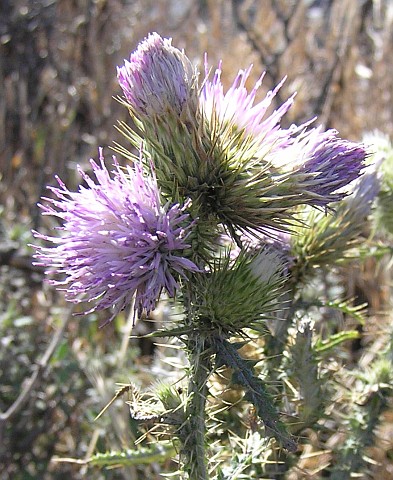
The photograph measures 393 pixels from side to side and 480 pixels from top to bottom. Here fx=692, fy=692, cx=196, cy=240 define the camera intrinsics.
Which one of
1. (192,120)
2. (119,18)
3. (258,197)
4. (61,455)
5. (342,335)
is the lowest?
(61,455)

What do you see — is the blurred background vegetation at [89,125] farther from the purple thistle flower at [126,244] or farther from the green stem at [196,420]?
the purple thistle flower at [126,244]

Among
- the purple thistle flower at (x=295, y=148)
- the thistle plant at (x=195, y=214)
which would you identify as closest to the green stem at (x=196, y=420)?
the thistle plant at (x=195, y=214)

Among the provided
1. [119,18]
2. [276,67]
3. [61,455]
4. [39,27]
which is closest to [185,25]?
[119,18]

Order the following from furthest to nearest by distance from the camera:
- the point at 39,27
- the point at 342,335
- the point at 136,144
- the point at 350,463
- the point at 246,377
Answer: the point at 39,27
the point at 350,463
the point at 342,335
the point at 136,144
the point at 246,377

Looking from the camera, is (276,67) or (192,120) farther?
(276,67)

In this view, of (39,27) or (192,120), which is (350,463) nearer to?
(192,120)

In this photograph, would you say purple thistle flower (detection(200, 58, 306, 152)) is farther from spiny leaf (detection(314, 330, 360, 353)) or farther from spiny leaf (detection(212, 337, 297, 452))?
spiny leaf (detection(314, 330, 360, 353))

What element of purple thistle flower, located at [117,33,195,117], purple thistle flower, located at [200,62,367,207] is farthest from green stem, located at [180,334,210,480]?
purple thistle flower, located at [117,33,195,117]

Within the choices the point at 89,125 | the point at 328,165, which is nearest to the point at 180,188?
the point at 328,165
